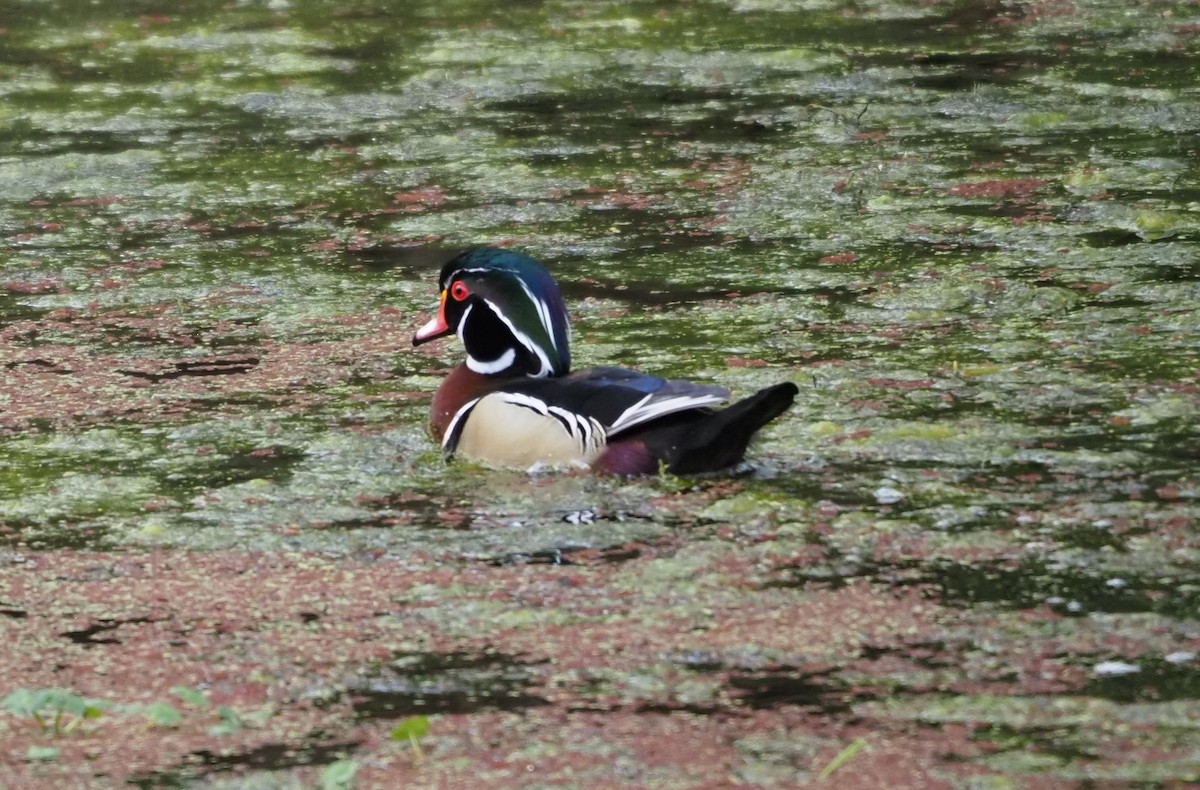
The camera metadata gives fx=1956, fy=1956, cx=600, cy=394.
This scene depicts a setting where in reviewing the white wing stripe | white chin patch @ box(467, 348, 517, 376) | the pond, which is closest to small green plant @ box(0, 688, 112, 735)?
the pond

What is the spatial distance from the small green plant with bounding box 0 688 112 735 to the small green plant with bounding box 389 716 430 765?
0.60 meters

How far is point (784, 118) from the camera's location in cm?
952

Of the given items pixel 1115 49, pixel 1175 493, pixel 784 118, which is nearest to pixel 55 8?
pixel 784 118

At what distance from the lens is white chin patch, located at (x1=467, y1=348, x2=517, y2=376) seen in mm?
5746

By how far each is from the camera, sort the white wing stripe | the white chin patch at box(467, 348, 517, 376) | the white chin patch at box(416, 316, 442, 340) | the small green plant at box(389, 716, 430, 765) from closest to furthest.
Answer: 1. the small green plant at box(389, 716, 430, 765)
2. the white wing stripe
3. the white chin patch at box(467, 348, 517, 376)
4. the white chin patch at box(416, 316, 442, 340)

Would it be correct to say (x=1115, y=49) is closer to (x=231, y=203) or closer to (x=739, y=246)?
(x=739, y=246)

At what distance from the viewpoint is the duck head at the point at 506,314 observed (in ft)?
18.6

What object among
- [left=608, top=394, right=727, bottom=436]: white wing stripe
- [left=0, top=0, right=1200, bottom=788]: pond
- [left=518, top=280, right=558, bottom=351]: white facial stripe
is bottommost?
[left=0, top=0, right=1200, bottom=788]: pond

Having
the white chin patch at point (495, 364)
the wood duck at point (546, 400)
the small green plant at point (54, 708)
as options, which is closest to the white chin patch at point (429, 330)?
the wood duck at point (546, 400)

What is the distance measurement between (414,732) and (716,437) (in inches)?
66.2

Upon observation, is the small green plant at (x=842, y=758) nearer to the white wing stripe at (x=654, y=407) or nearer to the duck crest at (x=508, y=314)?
the white wing stripe at (x=654, y=407)

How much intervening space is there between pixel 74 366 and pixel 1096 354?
3325mm

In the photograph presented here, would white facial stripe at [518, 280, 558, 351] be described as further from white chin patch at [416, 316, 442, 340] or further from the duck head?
white chin patch at [416, 316, 442, 340]

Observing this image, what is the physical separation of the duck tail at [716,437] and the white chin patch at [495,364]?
0.73 metres
